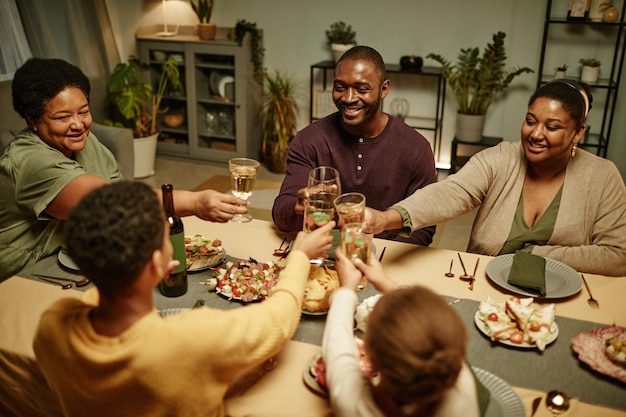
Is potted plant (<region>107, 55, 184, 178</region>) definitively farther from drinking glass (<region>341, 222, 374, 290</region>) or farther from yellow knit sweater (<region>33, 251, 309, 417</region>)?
yellow knit sweater (<region>33, 251, 309, 417</region>)

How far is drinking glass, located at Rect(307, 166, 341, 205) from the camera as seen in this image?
66.9 inches

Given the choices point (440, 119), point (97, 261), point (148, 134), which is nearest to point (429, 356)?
point (97, 261)

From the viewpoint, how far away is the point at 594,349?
1.39m

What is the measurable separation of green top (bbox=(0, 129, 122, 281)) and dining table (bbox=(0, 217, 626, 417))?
10cm

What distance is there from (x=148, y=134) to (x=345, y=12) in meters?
2.01

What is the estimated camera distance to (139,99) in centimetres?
495

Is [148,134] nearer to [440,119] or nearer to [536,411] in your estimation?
[440,119]

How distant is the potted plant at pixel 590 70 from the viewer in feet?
14.3

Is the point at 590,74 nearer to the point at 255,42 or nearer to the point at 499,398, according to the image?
the point at 255,42

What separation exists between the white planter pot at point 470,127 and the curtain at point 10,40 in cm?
344

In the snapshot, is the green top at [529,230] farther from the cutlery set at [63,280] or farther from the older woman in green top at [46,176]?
the cutlery set at [63,280]

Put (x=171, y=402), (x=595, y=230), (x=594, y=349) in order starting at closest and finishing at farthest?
(x=171, y=402), (x=594, y=349), (x=595, y=230)

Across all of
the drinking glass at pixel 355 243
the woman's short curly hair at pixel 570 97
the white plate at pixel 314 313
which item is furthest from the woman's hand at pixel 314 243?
the woman's short curly hair at pixel 570 97

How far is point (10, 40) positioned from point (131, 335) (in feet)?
13.6
